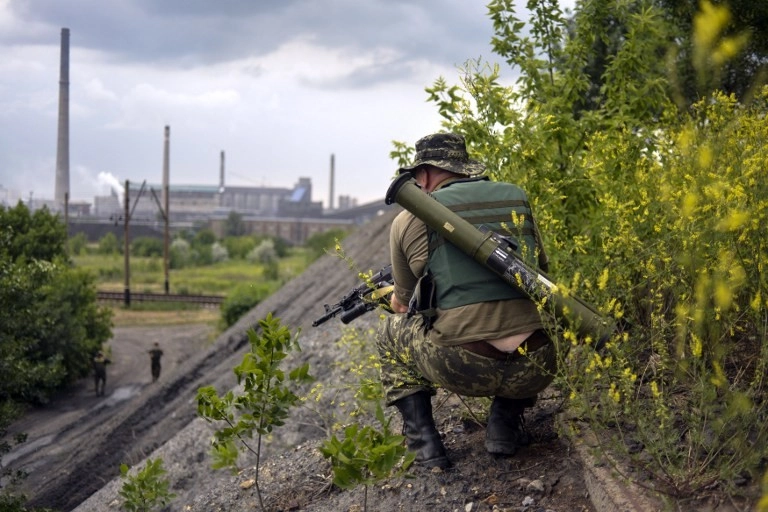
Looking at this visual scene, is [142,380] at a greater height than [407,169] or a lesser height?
lesser

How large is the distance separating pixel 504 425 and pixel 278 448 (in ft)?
15.4

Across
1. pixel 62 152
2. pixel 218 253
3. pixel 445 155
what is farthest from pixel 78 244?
pixel 445 155

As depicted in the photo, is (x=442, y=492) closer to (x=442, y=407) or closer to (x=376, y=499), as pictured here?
(x=376, y=499)

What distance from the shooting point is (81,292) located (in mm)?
28391

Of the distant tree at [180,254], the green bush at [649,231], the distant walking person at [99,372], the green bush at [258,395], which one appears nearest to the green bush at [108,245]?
the distant tree at [180,254]

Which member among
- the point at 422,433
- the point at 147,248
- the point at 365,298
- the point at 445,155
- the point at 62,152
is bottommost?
the point at 147,248

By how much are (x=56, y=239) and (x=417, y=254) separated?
2850cm

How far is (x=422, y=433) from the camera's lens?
502cm

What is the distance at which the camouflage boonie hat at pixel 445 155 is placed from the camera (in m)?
4.86

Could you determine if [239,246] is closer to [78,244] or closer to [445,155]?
[78,244]

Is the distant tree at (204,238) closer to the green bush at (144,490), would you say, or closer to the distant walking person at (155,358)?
the distant walking person at (155,358)

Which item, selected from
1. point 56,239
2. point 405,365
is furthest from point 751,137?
point 56,239

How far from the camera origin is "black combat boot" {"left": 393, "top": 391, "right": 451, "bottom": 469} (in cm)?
499

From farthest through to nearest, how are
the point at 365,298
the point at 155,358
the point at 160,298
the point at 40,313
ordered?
the point at 160,298, the point at 155,358, the point at 40,313, the point at 365,298
